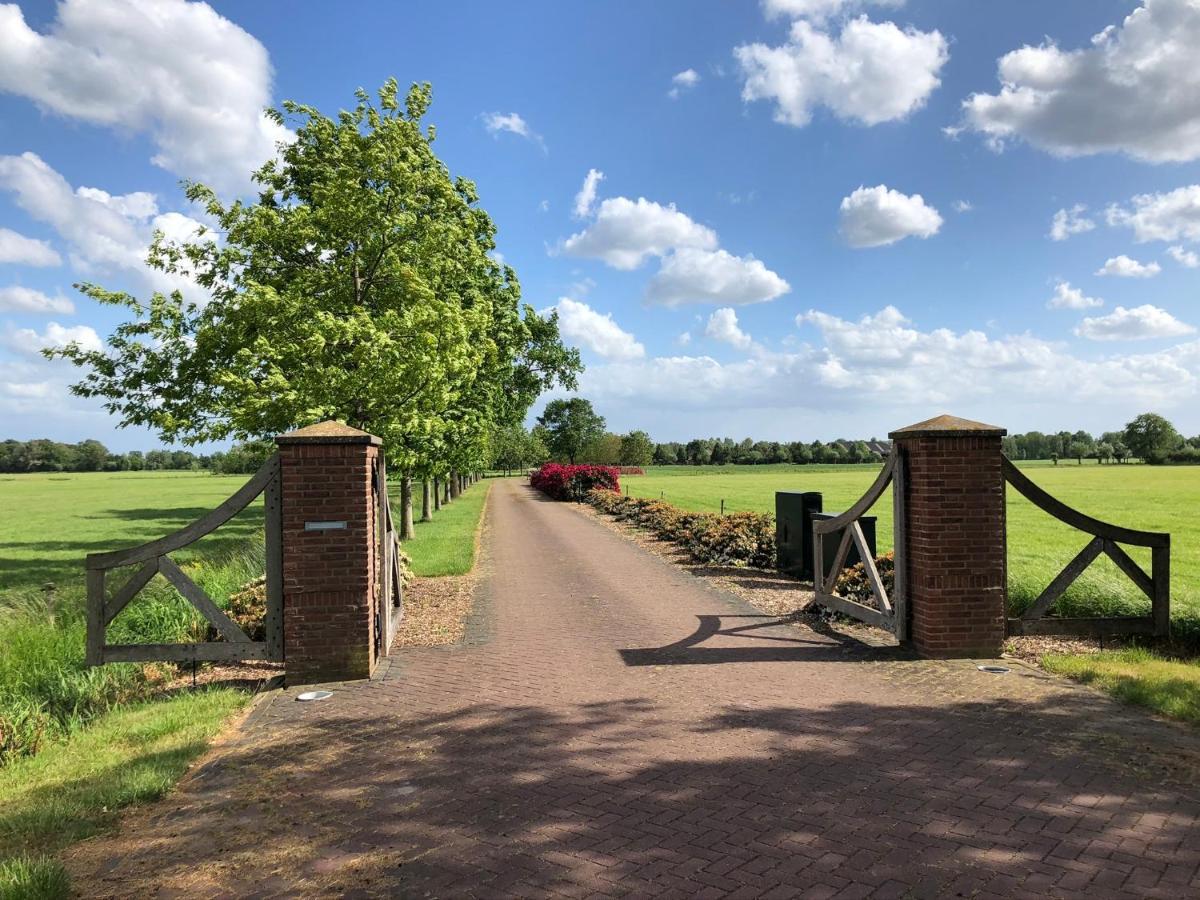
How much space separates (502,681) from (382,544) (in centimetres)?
204

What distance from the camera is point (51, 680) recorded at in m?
7.01

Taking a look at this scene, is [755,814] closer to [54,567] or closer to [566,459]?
[54,567]

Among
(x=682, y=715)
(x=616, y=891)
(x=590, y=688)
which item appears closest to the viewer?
(x=616, y=891)

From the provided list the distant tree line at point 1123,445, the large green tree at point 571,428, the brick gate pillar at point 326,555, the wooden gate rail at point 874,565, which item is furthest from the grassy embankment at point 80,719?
the distant tree line at point 1123,445

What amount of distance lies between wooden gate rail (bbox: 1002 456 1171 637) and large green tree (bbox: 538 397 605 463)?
8468 cm

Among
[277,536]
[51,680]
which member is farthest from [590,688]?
[51,680]

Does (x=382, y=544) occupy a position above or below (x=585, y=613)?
above

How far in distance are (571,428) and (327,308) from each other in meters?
81.3

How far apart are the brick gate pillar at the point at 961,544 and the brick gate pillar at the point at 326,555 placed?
481cm

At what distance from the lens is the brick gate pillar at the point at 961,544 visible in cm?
655

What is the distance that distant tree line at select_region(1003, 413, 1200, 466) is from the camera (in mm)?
105412

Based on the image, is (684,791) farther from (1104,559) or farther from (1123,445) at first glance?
(1123,445)

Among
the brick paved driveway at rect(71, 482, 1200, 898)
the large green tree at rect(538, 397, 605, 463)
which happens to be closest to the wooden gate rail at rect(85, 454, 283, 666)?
the brick paved driveway at rect(71, 482, 1200, 898)

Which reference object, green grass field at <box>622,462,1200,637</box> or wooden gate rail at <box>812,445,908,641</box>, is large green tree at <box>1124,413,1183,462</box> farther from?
wooden gate rail at <box>812,445,908,641</box>
